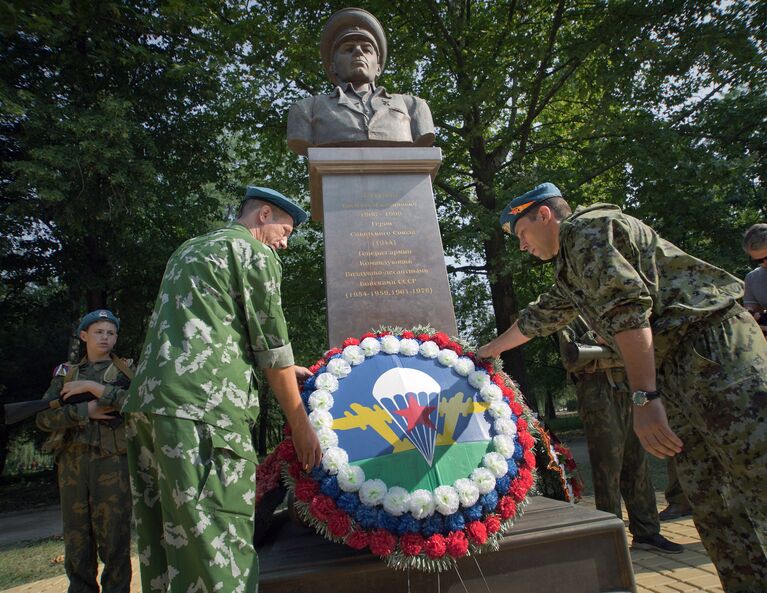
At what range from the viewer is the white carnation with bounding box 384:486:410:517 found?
249 cm

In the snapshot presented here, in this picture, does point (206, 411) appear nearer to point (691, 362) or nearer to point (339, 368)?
point (339, 368)

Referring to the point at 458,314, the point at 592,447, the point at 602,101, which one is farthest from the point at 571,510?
the point at 458,314

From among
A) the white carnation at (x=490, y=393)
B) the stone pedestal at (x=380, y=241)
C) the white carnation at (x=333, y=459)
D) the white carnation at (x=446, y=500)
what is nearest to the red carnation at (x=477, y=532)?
the white carnation at (x=446, y=500)

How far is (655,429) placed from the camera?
2.18 meters

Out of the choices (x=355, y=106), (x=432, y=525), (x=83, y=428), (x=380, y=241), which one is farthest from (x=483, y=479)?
(x=355, y=106)

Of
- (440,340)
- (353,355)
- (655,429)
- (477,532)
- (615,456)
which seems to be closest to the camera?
(655,429)

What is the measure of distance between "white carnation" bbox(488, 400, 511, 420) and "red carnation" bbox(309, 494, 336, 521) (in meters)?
1.06

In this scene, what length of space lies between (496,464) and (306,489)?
98cm

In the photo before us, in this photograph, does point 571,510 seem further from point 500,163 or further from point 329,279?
point 500,163

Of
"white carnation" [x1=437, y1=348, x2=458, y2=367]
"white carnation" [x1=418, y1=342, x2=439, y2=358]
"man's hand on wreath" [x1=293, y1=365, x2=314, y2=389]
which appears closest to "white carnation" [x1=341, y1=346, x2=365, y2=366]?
"man's hand on wreath" [x1=293, y1=365, x2=314, y2=389]

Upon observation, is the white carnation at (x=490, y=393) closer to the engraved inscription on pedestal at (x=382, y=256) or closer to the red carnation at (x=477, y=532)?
the red carnation at (x=477, y=532)

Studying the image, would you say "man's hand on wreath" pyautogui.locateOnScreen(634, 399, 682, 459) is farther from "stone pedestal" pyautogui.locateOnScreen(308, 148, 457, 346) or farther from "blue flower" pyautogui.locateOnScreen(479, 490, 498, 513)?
"stone pedestal" pyautogui.locateOnScreen(308, 148, 457, 346)

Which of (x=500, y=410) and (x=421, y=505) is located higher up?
(x=500, y=410)

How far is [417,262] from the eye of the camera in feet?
14.0
